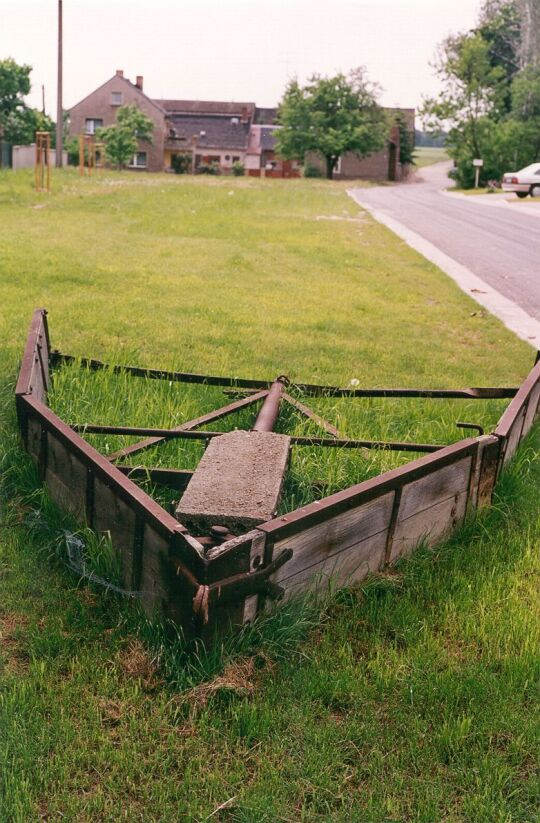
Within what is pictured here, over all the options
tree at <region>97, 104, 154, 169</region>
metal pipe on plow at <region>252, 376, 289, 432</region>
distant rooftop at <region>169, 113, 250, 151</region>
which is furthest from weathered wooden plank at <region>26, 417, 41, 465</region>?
distant rooftop at <region>169, 113, 250, 151</region>

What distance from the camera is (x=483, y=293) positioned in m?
12.6

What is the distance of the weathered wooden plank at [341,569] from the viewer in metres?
3.21

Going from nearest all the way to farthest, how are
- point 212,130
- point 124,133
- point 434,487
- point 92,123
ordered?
point 434,487
point 124,133
point 92,123
point 212,130

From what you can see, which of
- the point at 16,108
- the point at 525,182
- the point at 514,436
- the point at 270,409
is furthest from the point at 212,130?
the point at 514,436

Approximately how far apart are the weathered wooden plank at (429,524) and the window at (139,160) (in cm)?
7604

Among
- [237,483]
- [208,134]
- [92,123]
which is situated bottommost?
[237,483]

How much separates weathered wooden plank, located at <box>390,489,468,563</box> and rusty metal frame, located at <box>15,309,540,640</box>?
8 centimetres

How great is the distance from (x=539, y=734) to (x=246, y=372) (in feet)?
14.6

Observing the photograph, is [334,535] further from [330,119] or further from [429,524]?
[330,119]

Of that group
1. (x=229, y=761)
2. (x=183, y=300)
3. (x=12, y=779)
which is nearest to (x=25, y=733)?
(x=12, y=779)

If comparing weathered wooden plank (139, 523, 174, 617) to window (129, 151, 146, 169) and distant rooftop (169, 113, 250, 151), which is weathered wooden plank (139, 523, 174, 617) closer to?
window (129, 151, 146, 169)

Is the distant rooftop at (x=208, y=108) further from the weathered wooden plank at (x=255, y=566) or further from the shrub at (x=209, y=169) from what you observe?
the weathered wooden plank at (x=255, y=566)

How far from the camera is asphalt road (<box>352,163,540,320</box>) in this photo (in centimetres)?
1400

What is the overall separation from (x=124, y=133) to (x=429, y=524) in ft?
219
